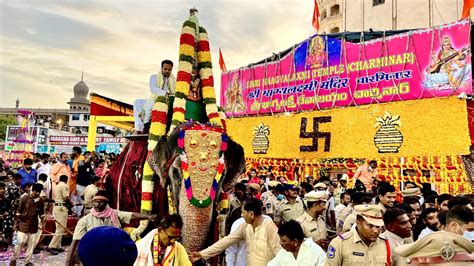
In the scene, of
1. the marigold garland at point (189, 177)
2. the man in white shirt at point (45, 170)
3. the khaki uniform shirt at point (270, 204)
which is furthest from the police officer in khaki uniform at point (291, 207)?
the man in white shirt at point (45, 170)

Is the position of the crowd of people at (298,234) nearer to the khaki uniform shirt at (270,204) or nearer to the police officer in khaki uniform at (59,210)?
the khaki uniform shirt at (270,204)

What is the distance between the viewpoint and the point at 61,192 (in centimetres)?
852

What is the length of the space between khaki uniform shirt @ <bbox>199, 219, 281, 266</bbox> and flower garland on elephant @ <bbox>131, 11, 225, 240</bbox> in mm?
1404

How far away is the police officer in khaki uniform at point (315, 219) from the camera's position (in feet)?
15.6

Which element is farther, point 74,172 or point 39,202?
point 74,172

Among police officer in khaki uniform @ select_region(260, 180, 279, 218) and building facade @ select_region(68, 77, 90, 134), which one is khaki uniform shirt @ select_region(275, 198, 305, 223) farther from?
building facade @ select_region(68, 77, 90, 134)

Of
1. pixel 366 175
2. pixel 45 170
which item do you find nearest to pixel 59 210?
pixel 45 170

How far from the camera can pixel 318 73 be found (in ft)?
55.4

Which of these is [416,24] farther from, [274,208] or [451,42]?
[274,208]

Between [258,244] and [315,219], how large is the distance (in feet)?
3.22

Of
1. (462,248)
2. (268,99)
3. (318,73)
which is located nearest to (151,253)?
(462,248)

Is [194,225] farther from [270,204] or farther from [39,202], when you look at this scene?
[39,202]

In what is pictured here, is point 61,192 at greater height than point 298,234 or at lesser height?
lesser

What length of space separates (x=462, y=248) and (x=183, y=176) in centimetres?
282
